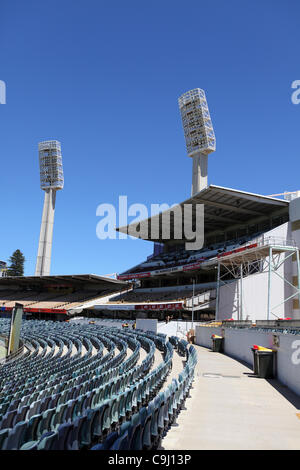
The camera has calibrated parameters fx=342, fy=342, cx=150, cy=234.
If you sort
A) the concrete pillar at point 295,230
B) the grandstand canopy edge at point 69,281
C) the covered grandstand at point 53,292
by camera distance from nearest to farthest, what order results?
the concrete pillar at point 295,230, the covered grandstand at point 53,292, the grandstand canopy edge at point 69,281

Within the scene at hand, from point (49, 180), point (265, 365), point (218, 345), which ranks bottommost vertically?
point (218, 345)

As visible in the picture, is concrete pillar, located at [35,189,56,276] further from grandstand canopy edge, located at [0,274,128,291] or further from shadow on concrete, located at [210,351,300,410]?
shadow on concrete, located at [210,351,300,410]

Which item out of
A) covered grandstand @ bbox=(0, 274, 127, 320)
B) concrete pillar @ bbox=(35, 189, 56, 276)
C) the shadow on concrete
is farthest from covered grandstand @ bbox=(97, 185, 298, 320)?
concrete pillar @ bbox=(35, 189, 56, 276)

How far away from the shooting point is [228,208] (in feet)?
140

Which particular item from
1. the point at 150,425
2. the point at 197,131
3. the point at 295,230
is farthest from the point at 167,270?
the point at 150,425

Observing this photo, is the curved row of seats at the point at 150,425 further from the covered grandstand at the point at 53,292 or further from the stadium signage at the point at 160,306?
the covered grandstand at the point at 53,292

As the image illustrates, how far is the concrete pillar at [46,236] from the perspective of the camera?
7012 cm

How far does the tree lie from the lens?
100500mm

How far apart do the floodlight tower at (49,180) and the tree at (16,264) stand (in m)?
34.4

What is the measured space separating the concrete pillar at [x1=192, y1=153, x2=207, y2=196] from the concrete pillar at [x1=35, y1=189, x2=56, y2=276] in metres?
32.9

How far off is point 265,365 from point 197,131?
50.0m

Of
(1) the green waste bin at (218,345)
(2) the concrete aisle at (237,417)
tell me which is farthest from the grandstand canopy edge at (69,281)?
(2) the concrete aisle at (237,417)

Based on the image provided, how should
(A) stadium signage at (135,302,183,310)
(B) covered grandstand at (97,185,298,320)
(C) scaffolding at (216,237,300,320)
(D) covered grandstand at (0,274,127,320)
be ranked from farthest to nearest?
(D) covered grandstand at (0,274,127,320) → (A) stadium signage at (135,302,183,310) → (B) covered grandstand at (97,185,298,320) → (C) scaffolding at (216,237,300,320)

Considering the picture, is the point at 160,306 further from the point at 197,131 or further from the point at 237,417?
the point at 237,417
